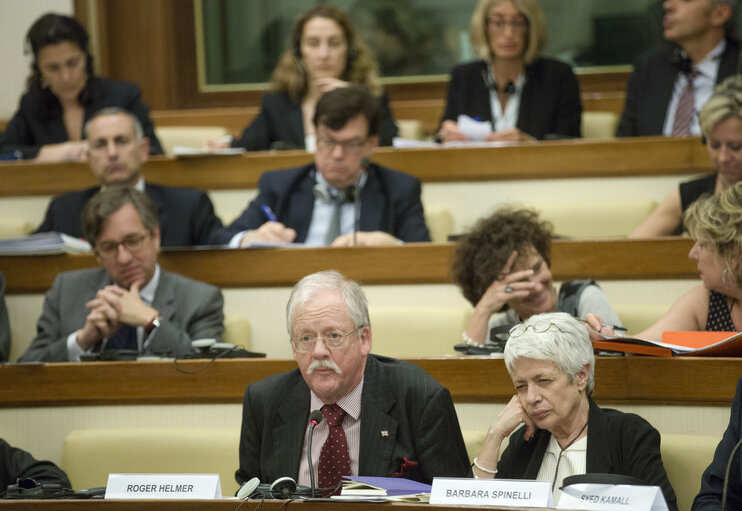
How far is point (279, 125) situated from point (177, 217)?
2.68ft

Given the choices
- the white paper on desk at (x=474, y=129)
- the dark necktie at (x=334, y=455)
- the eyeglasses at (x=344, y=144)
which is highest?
the white paper on desk at (x=474, y=129)

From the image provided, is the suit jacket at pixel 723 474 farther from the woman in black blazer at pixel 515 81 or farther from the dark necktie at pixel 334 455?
the woman in black blazer at pixel 515 81

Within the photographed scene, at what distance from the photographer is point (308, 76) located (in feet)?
14.0

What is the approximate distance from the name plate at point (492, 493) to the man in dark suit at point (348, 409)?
0.43 metres

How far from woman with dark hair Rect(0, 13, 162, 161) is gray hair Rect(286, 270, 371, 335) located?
2159 mm


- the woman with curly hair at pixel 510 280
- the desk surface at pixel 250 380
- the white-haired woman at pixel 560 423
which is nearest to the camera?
the white-haired woman at pixel 560 423

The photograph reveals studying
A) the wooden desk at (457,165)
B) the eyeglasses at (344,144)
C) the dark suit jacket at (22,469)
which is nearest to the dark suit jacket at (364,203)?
the eyeglasses at (344,144)

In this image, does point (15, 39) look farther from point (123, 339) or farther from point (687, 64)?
point (687, 64)

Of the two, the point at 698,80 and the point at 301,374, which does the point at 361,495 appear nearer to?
the point at 301,374

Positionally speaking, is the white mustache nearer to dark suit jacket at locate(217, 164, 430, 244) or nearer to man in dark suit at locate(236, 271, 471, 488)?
man in dark suit at locate(236, 271, 471, 488)

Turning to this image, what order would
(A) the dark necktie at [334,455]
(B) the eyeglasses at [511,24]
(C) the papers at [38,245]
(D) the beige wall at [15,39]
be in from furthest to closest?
(D) the beige wall at [15,39] < (B) the eyeglasses at [511,24] < (C) the papers at [38,245] < (A) the dark necktie at [334,455]

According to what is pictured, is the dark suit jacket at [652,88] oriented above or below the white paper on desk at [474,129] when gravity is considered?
above

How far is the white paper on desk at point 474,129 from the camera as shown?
3992mm

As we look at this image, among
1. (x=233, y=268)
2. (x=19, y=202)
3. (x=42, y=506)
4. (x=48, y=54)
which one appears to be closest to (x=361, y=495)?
(x=42, y=506)
